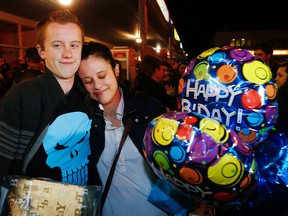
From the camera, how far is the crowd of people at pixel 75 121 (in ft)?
5.12

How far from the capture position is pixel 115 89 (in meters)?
1.93

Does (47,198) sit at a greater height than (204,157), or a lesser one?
lesser

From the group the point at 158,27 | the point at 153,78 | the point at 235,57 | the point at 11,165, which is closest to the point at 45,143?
the point at 11,165

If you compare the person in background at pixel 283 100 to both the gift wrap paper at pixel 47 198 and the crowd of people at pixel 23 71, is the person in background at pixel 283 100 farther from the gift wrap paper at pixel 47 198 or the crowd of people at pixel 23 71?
the crowd of people at pixel 23 71

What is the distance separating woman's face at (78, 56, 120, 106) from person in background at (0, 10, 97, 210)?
0.08m

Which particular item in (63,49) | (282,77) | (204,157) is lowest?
(204,157)

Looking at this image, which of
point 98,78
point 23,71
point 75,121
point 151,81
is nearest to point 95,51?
point 98,78

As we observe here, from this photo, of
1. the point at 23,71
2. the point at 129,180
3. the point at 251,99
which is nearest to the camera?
the point at 251,99

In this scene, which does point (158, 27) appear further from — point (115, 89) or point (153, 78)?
point (115, 89)

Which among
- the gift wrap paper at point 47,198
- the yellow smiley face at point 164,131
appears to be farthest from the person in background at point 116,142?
the yellow smiley face at point 164,131

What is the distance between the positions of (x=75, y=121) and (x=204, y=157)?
0.90m

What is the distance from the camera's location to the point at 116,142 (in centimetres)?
183

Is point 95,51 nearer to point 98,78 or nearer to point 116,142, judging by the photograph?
point 98,78

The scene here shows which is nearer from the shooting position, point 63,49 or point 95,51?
point 63,49
